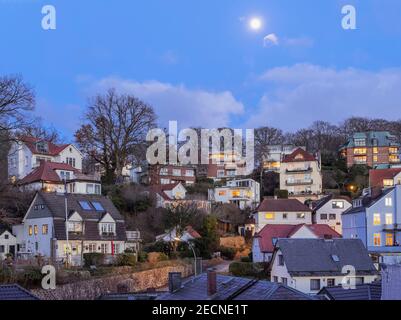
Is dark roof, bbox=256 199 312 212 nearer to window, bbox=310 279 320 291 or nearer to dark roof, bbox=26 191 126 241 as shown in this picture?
dark roof, bbox=26 191 126 241

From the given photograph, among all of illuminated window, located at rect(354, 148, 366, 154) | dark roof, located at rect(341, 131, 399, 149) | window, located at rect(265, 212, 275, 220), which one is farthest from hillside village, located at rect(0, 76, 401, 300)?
dark roof, located at rect(341, 131, 399, 149)

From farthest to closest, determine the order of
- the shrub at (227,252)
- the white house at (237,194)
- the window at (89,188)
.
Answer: the white house at (237,194) → the window at (89,188) → the shrub at (227,252)

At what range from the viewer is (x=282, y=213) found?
27.2 metres

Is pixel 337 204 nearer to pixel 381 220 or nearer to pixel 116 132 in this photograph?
pixel 381 220

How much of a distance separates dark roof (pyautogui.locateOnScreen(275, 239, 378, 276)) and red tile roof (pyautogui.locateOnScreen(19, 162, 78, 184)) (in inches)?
500

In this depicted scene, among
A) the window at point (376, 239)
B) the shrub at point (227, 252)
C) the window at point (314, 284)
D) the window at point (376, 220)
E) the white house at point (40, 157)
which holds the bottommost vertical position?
the shrub at point (227, 252)

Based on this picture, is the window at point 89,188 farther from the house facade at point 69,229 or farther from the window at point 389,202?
the window at point 389,202

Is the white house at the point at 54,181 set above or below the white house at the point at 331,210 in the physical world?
above

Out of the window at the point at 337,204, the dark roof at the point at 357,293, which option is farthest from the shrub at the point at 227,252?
the dark roof at the point at 357,293

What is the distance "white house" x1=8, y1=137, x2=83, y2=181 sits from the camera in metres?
A: 27.4

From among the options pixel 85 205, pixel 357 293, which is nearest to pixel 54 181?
pixel 85 205

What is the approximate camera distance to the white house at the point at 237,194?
30859 millimetres

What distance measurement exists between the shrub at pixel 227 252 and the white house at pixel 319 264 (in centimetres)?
634
